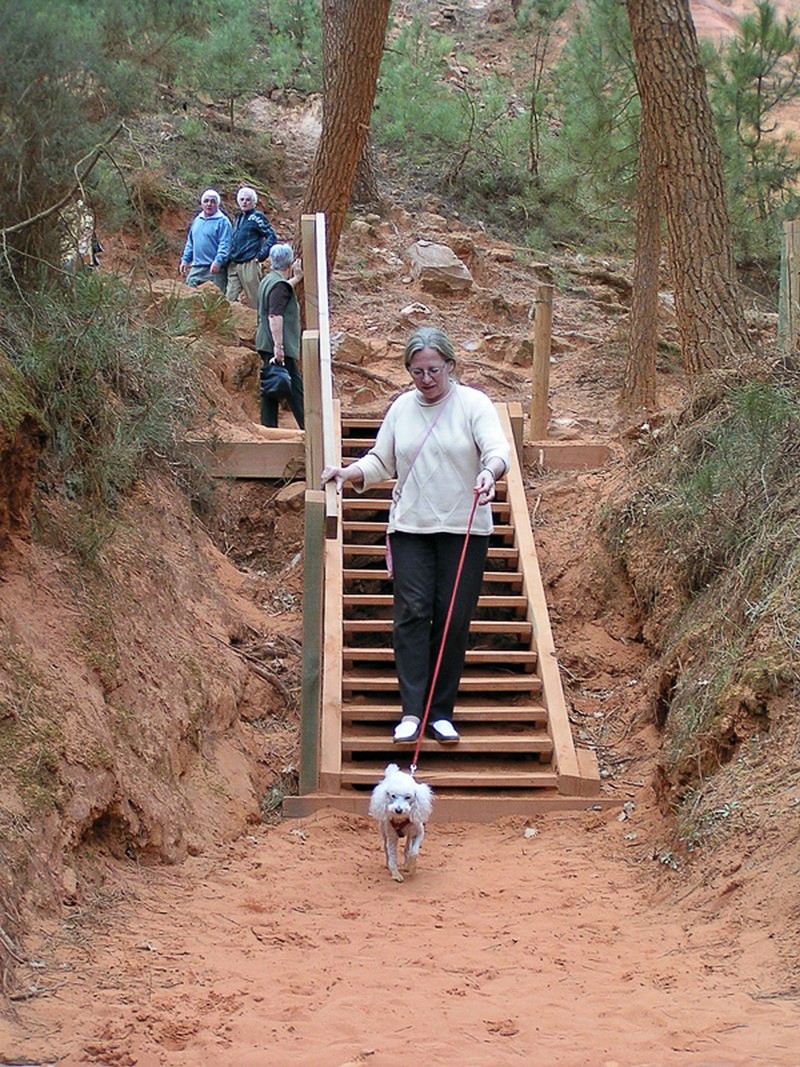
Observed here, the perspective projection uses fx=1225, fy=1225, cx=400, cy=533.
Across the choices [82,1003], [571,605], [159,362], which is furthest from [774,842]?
[159,362]

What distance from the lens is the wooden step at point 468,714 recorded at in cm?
650

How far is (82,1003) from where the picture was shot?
355 cm

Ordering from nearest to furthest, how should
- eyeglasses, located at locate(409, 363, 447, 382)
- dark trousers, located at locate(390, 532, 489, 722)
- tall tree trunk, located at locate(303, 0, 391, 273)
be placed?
eyeglasses, located at locate(409, 363, 447, 382) < dark trousers, located at locate(390, 532, 489, 722) < tall tree trunk, located at locate(303, 0, 391, 273)

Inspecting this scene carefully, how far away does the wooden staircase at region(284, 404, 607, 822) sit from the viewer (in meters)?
6.09

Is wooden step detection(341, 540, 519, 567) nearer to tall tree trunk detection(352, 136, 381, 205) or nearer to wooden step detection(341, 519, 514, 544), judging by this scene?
wooden step detection(341, 519, 514, 544)

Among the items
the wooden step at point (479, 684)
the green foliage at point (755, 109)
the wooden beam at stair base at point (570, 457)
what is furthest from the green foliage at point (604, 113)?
the wooden step at point (479, 684)

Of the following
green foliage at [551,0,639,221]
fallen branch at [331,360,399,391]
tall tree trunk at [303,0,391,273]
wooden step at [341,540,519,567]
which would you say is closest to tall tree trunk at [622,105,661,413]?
fallen branch at [331,360,399,391]

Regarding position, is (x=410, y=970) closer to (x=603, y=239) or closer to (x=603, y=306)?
(x=603, y=306)

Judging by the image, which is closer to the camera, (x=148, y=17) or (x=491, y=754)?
(x=491, y=754)

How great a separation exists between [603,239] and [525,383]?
6.25 m

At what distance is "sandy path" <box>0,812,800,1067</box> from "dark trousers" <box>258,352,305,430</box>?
16.4ft

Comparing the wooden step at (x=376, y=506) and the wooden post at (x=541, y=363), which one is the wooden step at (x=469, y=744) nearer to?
the wooden step at (x=376, y=506)

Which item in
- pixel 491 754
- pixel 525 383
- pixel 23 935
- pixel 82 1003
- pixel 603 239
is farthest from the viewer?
pixel 603 239

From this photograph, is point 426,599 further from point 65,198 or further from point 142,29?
point 142,29
